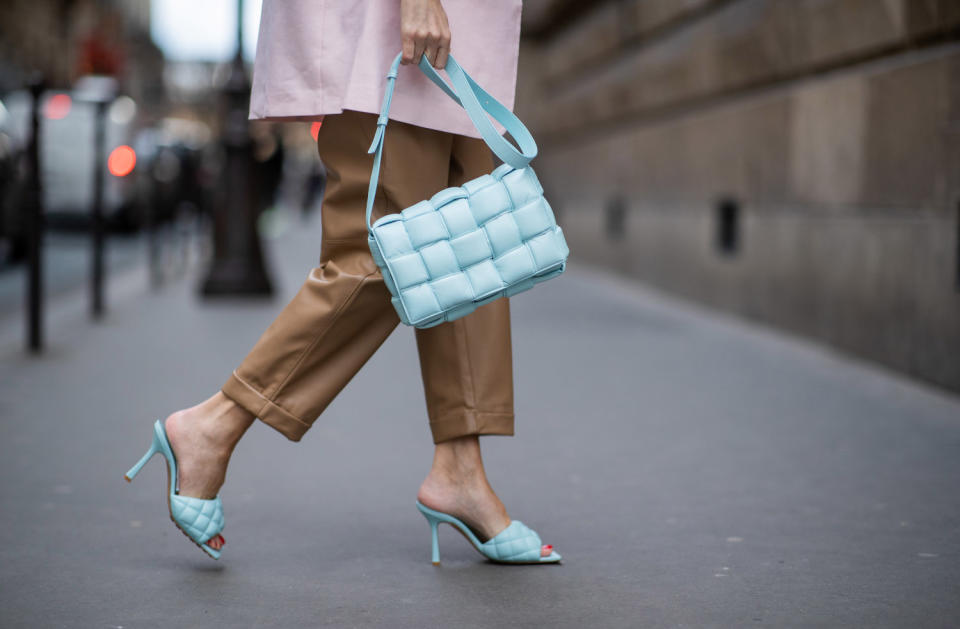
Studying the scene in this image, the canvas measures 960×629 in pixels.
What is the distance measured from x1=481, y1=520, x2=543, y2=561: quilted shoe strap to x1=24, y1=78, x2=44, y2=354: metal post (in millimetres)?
4436

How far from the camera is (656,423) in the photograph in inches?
204

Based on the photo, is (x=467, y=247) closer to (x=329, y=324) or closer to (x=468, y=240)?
(x=468, y=240)

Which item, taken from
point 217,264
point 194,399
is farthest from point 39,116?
point 217,264

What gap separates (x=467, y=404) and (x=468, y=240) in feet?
1.56

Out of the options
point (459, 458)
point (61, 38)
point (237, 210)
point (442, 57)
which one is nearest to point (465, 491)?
point (459, 458)

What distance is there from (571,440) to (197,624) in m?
2.29

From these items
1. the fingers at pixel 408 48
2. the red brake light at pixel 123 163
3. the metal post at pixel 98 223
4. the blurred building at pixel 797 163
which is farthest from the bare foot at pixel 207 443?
the red brake light at pixel 123 163

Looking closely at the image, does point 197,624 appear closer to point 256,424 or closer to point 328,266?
point 328,266

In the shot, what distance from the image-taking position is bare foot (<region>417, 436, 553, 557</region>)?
3.18 m

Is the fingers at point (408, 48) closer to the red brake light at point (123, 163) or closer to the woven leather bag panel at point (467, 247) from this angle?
the woven leather bag panel at point (467, 247)

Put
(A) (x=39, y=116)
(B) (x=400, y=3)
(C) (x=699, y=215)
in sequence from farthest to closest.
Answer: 1. (C) (x=699, y=215)
2. (A) (x=39, y=116)
3. (B) (x=400, y=3)

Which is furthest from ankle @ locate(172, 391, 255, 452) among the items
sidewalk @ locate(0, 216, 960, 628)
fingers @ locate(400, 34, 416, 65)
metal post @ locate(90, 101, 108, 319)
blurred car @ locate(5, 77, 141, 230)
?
blurred car @ locate(5, 77, 141, 230)

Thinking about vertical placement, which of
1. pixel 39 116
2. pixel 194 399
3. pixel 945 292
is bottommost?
pixel 194 399

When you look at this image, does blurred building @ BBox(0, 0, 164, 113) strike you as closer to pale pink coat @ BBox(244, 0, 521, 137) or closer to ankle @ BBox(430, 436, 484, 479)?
pale pink coat @ BBox(244, 0, 521, 137)
